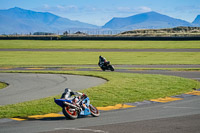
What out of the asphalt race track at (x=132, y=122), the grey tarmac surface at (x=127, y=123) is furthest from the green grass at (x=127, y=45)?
the grey tarmac surface at (x=127, y=123)

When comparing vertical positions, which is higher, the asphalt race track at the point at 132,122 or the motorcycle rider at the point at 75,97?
the motorcycle rider at the point at 75,97

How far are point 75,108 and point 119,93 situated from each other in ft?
20.3

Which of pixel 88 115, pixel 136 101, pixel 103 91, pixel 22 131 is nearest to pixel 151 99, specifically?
pixel 136 101

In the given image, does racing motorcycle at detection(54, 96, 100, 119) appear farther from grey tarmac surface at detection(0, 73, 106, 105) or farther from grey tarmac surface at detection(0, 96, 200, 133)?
grey tarmac surface at detection(0, 73, 106, 105)

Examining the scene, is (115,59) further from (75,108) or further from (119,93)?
(75,108)

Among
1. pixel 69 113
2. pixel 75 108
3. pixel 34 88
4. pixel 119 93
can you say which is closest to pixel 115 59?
pixel 34 88

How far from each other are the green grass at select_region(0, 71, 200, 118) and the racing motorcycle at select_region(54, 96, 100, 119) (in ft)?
6.08

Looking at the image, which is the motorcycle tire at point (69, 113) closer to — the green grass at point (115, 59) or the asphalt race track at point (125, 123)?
the asphalt race track at point (125, 123)

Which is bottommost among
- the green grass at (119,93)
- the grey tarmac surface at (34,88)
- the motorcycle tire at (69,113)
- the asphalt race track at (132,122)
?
Result: the grey tarmac surface at (34,88)

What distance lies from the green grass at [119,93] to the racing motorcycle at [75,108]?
1.85 m

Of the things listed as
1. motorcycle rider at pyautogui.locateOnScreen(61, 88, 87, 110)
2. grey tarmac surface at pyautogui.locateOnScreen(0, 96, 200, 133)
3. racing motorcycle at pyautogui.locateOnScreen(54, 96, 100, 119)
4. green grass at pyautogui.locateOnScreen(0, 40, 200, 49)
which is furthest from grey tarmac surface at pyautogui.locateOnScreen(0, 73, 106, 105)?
green grass at pyautogui.locateOnScreen(0, 40, 200, 49)

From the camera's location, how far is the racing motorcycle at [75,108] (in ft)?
39.4

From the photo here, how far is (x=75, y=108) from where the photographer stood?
1234 centimetres

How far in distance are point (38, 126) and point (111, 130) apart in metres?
2.31
